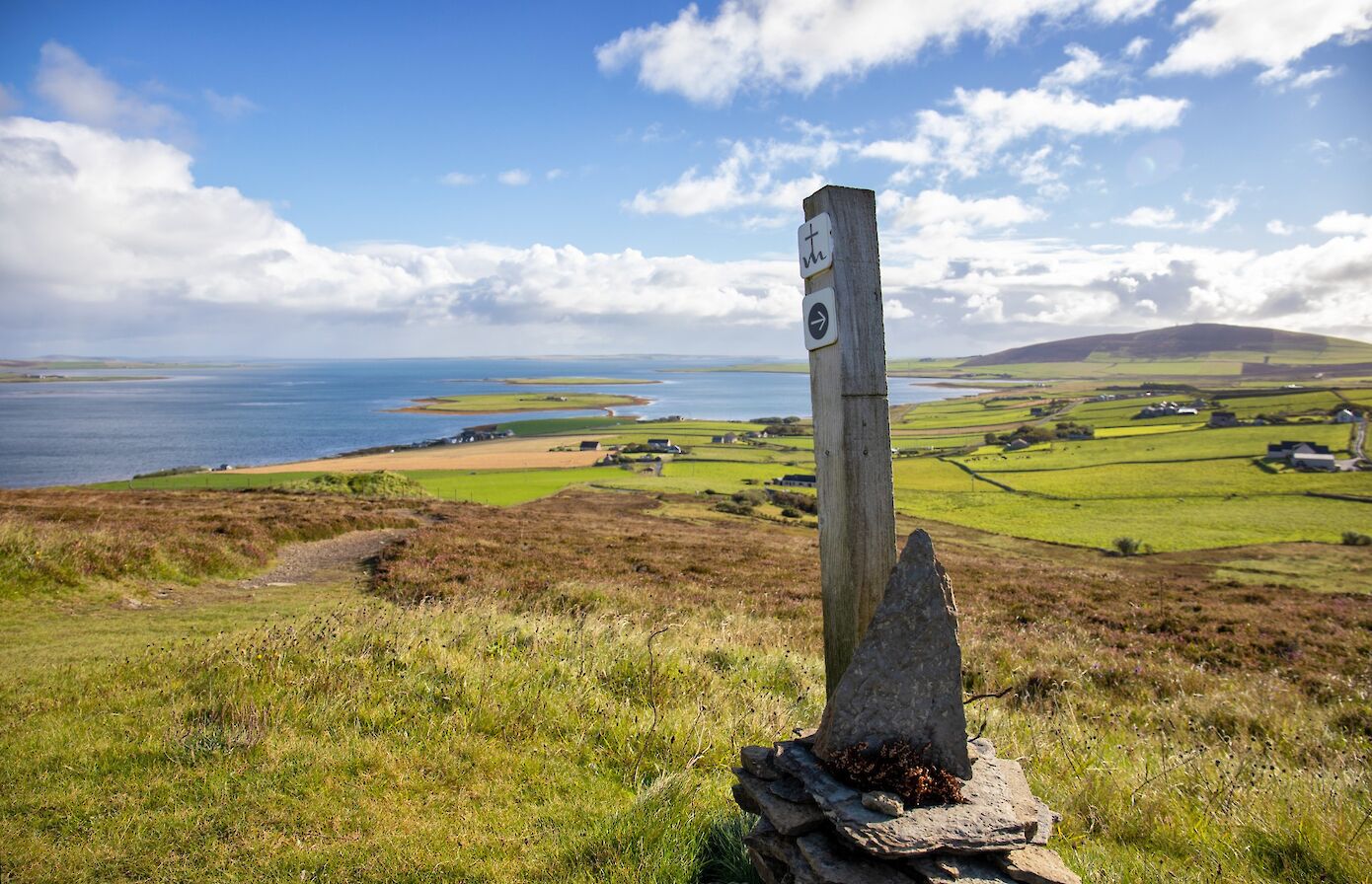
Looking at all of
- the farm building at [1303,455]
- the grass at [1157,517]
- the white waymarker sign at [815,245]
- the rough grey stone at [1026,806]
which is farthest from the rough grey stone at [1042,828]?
the farm building at [1303,455]

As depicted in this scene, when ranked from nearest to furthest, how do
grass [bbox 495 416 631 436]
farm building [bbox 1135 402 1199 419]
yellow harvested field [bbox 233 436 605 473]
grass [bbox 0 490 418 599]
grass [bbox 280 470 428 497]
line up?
grass [bbox 0 490 418 599]
grass [bbox 280 470 428 497]
yellow harvested field [bbox 233 436 605 473]
farm building [bbox 1135 402 1199 419]
grass [bbox 495 416 631 436]

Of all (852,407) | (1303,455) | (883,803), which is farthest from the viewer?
(1303,455)

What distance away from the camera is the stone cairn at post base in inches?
123

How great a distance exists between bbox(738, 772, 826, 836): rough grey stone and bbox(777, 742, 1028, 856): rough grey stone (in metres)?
0.09

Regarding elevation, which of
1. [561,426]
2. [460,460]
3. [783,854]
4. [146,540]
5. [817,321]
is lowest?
[460,460]

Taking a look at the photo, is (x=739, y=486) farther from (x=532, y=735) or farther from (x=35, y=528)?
(x=532, y=735)

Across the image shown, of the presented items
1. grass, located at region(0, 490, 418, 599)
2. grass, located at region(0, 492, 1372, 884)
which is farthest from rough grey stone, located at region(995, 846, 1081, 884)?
grass, located at region(0, 490, 418, 599)

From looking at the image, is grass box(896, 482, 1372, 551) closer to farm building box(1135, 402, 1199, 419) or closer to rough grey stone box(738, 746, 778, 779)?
rough grey stone box(738, 746, 778, 779)

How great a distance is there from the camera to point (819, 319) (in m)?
4.16

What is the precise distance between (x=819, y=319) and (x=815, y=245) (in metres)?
0.45

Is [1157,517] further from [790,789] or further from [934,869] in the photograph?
[934,869]

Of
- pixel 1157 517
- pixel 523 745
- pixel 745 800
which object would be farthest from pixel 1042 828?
pixel 1157 517

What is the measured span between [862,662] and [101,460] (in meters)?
122

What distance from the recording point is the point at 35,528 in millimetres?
14328
